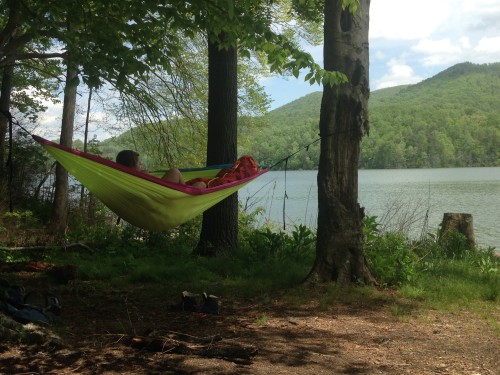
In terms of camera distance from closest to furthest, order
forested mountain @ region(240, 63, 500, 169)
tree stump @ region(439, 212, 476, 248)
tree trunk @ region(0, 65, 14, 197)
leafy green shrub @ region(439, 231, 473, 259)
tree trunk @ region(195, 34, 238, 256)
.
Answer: tree trunk @ region(195, 34, 238, 256) < leafy green shrub @ region(439, 231, 473, 259) < tree stump @ region(439, 212, 476, 248) < tree trunk @ region(0, 65, 14, 197) < forested mountain @ region(240, 63, 500, 169)

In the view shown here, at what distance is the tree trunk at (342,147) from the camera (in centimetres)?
356

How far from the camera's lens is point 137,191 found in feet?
10.3

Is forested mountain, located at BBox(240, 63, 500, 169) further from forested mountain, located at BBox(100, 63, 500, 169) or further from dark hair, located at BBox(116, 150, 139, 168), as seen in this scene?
dark hair, located at BBox(116, 150, 139, 168)

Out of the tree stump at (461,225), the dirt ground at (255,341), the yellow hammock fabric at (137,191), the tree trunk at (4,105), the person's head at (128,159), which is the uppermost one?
the tree trunk at (4,105)

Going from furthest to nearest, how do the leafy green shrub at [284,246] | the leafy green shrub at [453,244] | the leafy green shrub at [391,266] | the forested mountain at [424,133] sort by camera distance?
the forested mountain at [424,133]
the leafy green shrub at [453,244]
the leafy green shrub at [284,246]
the leafy green shrub at [391,266]

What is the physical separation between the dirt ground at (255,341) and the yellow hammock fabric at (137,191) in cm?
59

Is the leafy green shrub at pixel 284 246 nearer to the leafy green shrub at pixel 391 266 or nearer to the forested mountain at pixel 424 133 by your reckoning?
the leafy green shrub at pixel 391 266

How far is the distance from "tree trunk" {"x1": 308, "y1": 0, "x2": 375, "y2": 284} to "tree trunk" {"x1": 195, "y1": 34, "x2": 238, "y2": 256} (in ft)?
4.32

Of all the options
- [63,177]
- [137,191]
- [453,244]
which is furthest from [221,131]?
[63,177]

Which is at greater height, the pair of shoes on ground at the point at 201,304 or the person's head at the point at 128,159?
the person's head at the point at 128,159

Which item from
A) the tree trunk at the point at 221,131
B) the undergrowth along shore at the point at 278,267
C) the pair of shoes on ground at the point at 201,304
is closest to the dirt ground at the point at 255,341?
the pair of shoes on ground at the point at 201,304

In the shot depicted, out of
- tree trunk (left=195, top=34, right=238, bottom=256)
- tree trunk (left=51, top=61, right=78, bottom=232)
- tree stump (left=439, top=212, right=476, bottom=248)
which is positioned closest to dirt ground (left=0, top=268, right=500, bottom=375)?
tree trunk (left=195, top=34, right=238, bottom=256)

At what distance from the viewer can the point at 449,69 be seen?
90375mm

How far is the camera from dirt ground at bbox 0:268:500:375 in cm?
218
